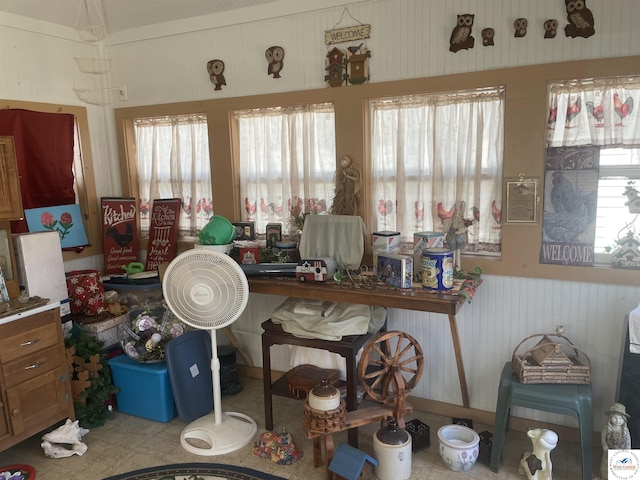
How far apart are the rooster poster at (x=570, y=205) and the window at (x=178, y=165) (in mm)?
2395

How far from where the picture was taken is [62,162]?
3.74 meters

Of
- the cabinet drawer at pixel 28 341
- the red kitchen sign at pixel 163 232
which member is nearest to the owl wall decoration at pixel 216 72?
the red kitchen sign at pixel 163 232

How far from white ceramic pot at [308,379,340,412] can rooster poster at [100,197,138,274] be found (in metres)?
2.29

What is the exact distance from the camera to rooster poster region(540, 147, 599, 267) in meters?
2.66

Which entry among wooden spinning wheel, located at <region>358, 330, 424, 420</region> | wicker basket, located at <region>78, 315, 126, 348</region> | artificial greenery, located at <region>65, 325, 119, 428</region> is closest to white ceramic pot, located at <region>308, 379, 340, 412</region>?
wooden spinning wheel, located at <region>358, 330, 424, 420</region>

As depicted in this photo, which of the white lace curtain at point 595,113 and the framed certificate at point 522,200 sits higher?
the white lace curtain at point 595,113

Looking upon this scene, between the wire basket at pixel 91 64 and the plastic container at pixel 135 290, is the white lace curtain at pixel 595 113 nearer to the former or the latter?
the plastic container at pixel 135 290

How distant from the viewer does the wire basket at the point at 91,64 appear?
3.80m

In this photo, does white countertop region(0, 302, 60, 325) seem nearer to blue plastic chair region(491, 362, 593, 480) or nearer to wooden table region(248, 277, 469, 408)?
wooden table region(248, 277, 469, 408)

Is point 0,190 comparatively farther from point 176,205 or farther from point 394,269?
point 394,269

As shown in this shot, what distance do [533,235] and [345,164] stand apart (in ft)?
3.98

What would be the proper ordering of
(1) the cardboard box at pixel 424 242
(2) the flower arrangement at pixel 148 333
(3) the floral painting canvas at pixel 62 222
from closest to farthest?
1. (1) the cardboard box at pixel 424 242
2. (2) the flower arrangement at pixel 148 333
3. (3) the floral painting canvas at pixel 62 222

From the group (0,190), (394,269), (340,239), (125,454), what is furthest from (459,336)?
(0,190)

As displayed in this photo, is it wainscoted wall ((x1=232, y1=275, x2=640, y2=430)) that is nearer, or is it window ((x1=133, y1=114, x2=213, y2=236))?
wainscoted wall ((x1=232, y1=275, x2=640, y2=430))
